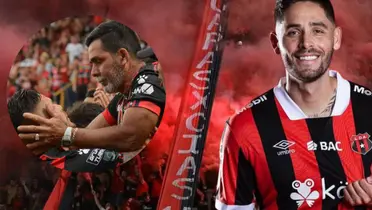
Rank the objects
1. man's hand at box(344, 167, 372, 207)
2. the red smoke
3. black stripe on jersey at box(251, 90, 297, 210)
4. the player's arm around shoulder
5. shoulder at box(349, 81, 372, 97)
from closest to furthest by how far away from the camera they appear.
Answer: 1. man's hand at box(344, 167, 372, 207)
2. black stripe on jersey at box(251, 90, 297, 210)
3. shoulder at box(349, 81, 372, 97)
4. the red smoke
5. the player's arm around shoulder

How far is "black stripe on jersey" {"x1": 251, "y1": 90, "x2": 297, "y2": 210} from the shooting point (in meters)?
1.72

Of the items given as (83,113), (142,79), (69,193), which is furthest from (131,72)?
(69,193)

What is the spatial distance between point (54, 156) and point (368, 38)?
6.19 ft

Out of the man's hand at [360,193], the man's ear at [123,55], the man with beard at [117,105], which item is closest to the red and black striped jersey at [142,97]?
the man with beard at [117,105]

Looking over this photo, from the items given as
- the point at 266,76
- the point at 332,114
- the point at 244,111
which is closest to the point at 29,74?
the point at 266,76

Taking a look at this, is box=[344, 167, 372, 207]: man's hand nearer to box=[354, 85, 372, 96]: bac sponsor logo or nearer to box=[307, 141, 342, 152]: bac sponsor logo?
box=[307, 141, 342, 152]: bac sponsor logo

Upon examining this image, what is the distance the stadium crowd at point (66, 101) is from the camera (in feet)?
11.1

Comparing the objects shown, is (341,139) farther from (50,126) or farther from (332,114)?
(50,126)

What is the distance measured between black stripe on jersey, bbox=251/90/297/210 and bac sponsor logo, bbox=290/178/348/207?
18 mm

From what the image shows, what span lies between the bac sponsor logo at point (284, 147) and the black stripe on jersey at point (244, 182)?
101mm

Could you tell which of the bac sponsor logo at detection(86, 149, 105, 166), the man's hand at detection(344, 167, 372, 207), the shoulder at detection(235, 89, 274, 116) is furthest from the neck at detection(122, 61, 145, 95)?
the man's hand at detection(344, 167, 372, 207)

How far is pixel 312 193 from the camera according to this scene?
171 centimetres

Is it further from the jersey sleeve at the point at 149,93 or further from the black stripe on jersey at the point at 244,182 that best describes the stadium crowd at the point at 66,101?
the black stripe on jersey at the point at 244,182

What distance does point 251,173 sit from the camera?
5.89 feet
